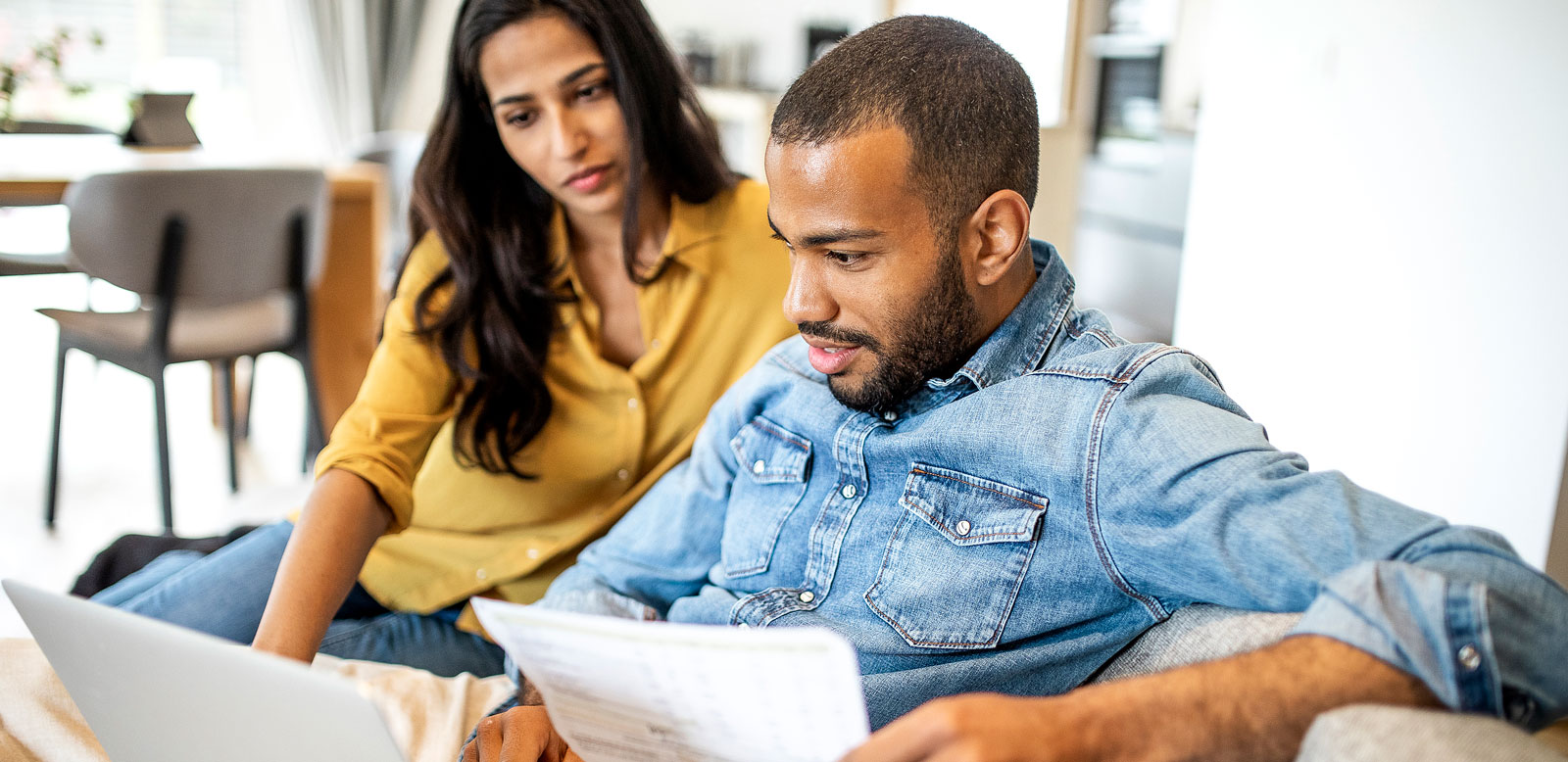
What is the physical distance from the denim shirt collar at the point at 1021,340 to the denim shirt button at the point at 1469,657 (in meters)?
0.43

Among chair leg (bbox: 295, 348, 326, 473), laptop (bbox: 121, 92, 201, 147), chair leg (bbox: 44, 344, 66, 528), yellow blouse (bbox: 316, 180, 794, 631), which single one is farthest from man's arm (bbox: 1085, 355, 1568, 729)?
laptop (bbox: 121, 92, 201, 147)

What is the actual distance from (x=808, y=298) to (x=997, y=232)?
0.18 m

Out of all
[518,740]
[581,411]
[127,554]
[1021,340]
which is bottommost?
[127,554]

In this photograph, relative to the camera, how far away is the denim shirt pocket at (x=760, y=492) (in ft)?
3.68

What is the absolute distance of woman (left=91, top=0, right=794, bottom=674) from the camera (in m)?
1.41

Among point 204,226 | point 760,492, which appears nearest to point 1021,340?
point 760,492

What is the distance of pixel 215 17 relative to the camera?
5816 millimetres

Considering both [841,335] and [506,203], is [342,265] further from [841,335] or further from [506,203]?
[841,335]

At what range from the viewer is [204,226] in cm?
274

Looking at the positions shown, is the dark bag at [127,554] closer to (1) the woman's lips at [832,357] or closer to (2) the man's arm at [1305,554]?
(1) the woman's lips at [832,357]

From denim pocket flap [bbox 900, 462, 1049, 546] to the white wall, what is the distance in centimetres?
171

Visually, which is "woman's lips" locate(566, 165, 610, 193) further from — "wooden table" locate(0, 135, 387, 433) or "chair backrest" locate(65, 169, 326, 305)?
"wooden table" locate(0, 135, 387, 433)

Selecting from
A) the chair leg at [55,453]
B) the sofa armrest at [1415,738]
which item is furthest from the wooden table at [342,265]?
the sofa armrest at [1415,738]

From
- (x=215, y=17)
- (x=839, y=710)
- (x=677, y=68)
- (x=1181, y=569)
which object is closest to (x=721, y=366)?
(x=677, y=68)
